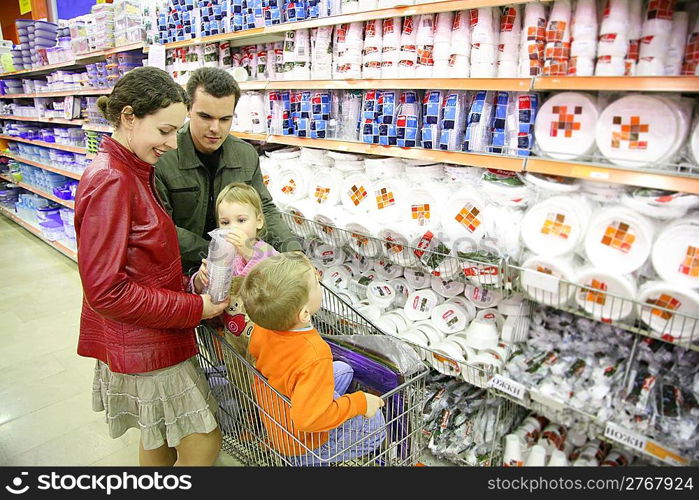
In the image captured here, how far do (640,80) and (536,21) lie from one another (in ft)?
1.54

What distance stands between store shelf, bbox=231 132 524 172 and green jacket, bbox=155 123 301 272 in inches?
16.1

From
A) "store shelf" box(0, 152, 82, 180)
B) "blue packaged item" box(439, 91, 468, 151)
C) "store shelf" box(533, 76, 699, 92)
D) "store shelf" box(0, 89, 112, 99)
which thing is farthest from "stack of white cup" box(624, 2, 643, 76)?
"store shelf" box(0, 152, 82, 180)

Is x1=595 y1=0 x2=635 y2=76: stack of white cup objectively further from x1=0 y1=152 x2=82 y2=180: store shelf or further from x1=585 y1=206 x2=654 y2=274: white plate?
x1=0 y1=152 x2=82 y2=180: store shelf

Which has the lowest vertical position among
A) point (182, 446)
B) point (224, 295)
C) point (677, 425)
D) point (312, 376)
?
point (182, 446)

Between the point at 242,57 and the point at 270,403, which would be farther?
the point at 242,57

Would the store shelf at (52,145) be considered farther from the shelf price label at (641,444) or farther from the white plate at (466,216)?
the shelf price label at (641,444)

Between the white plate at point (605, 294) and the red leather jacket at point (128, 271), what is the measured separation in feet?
4.28

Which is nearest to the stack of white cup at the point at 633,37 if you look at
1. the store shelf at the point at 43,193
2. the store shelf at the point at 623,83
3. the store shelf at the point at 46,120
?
the store shelf at the point at 623,83

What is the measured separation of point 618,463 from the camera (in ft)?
6.02

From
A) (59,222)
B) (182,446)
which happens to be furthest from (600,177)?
(59,222)

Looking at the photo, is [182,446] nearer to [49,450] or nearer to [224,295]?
[224,295]

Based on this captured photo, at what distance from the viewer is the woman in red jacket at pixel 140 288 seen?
1.32m

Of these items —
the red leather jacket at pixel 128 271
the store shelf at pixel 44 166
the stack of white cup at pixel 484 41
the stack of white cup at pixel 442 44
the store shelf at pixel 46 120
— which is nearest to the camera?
the red leather jacket at pixel 128 271

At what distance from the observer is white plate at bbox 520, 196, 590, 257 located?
165 cm
